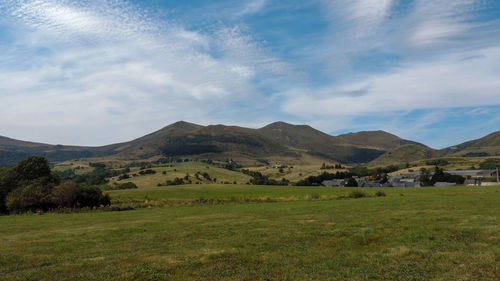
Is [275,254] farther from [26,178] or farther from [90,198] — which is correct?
[26,178]

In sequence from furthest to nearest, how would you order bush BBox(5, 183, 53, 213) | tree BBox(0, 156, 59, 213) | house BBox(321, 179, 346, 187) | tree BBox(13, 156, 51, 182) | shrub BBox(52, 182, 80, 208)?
house BBox(321, 179, 346, 187)
tree BBox(13, 156, 51, 182)
tree BBox(0, 156, 59, 213)
shrub BBox(52, 182, 80, 208)
bush BBox(5, 183, 53, 213)

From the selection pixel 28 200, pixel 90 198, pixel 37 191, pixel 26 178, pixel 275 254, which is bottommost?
pixel 90 198

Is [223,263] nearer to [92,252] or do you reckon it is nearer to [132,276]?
[132,276]

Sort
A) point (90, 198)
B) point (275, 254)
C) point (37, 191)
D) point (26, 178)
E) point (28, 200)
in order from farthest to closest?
point (26, 178)
point (90, 198)
point (37, 191)
point (28, 200)
point (275, 254)

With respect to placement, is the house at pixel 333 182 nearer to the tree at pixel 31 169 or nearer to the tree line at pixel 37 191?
the tree line at pixel 37 191

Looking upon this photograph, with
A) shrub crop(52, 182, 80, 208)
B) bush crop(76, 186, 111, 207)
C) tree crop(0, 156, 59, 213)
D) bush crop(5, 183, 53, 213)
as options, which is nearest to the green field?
shrub crop(52, 182, 80, 208)

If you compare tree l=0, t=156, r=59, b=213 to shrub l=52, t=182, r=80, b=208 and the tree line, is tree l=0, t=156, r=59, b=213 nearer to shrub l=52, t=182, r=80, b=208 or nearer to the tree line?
the tree line

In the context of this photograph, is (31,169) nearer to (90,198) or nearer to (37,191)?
(37,191)

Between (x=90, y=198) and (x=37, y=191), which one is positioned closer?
(x=37, y=191)

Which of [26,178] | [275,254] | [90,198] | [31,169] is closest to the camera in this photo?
[275,254]

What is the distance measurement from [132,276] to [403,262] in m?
10.7

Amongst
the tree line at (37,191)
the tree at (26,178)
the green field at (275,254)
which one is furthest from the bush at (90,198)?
the green field at (275,254)

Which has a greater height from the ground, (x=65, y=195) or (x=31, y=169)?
(x=31, y=169)

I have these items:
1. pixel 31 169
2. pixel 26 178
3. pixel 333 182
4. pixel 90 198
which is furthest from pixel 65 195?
pixel 333 182
